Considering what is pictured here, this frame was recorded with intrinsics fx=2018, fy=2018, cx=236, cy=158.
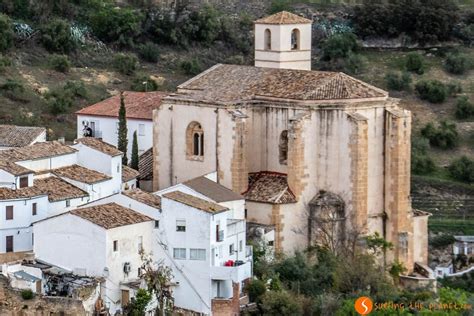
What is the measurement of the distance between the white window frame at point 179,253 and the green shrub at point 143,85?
72.9ft

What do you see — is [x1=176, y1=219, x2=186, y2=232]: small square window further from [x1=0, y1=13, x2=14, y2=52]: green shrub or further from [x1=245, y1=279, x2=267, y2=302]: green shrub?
[x1=0, y1=13, x2=14, y2=52]: green shrub

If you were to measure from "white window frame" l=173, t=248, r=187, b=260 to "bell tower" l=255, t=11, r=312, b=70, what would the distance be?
10.9m

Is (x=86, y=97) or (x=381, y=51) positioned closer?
(x=86, y=97)

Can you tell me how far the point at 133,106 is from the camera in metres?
67.1

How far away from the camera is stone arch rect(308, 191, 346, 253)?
5909cm

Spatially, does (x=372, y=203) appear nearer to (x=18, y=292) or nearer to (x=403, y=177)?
(x=403, y=177)

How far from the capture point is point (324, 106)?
59500mm

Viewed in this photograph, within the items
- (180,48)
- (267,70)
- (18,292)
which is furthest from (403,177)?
(180,48)

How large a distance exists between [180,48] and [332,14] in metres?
10.3

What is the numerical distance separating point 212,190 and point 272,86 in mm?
4658

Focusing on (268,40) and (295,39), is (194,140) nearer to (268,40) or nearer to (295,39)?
(268,40)

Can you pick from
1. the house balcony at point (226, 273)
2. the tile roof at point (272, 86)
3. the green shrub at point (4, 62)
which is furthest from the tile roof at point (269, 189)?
the green shrub at point (4, 62)

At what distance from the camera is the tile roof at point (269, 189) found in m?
59.1

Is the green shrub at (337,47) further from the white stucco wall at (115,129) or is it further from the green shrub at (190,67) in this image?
the white stucco wall at (115,129)
